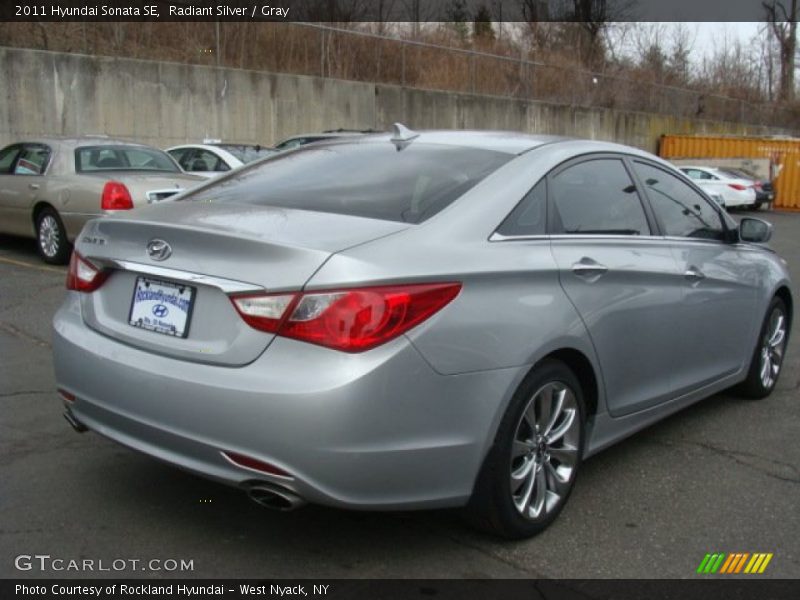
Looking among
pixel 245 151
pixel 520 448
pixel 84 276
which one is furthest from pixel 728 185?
pixel 84 276

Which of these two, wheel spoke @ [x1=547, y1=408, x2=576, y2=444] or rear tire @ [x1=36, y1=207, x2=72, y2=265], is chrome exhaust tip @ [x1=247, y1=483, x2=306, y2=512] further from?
rear tire @ [x1=36, y1=207, x2=72, y2=265]

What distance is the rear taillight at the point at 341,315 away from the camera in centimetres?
279

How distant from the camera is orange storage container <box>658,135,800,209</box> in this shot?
100ft

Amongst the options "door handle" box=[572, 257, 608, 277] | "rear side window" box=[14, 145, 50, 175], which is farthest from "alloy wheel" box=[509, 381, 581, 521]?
"rear side window" box=[14, 145, 50, 175]

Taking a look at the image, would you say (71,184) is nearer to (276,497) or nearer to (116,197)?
(116,197)

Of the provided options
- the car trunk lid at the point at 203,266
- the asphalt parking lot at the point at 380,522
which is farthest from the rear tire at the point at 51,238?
the car trunk lid at the point at 203,266

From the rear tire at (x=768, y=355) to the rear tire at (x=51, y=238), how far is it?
7349 millimetres

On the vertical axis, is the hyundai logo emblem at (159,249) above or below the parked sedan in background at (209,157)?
below

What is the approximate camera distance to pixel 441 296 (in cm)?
298

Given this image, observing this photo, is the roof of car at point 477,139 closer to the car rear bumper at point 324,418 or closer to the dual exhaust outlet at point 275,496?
the car rear bumper at point 324,418

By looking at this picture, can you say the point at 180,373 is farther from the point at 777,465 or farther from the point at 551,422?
the point at 777,465

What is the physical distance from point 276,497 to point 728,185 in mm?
27141
